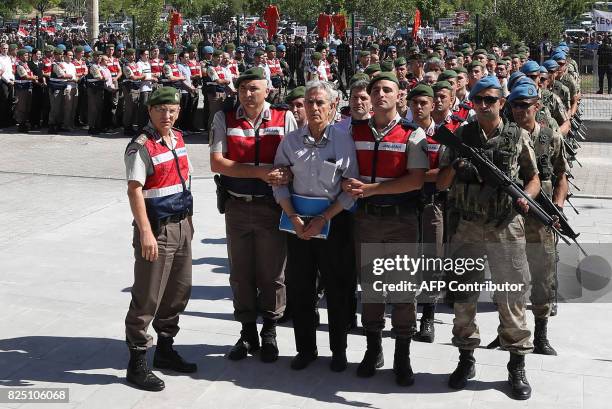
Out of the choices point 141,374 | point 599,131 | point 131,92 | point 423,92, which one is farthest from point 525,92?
point 131,92

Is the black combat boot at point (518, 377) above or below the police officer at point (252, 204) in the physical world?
below

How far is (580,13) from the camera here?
4453 centimetres

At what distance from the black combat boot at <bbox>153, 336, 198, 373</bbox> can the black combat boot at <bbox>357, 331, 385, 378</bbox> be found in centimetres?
Answer: 107

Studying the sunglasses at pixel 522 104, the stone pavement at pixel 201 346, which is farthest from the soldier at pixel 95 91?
the sunglasses at pixel 522 104

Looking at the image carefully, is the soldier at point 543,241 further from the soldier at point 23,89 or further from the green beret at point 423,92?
the soldier at point 23,89

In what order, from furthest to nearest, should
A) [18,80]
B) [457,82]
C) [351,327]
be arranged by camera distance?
[18,80] → [457,82] → [351,327]

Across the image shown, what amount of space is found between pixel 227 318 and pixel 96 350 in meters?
1.14

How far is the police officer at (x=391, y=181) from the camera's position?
19.0 feet

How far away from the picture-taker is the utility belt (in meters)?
5.83

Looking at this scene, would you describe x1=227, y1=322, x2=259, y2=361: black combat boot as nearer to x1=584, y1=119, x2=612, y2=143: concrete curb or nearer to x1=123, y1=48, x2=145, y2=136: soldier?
x1=123, y1=48, x2=145, y2=136: soldier

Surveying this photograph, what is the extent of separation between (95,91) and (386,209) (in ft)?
43.5

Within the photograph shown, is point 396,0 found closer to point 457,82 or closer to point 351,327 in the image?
point 457,82

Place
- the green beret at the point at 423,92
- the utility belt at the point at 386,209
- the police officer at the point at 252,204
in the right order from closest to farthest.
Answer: the utility belt at the point at 386,209, the police officer at the point at 252,204, the green beret at the point at 423,92

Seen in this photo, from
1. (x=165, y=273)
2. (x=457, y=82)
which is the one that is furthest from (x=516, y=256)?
(x=457, y=82)
